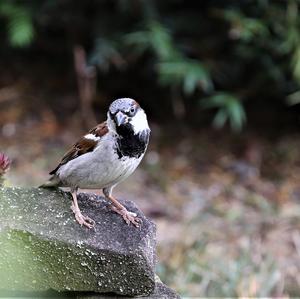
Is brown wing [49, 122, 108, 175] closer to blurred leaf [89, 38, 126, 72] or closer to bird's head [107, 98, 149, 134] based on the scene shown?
bird's head [107, 98, 149, 134]

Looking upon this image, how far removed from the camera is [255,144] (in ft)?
24.6

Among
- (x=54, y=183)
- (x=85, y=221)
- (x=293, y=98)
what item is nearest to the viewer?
(x=85, y=221)

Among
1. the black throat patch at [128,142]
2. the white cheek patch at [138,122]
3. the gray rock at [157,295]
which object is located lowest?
the gray rock at [157,295]

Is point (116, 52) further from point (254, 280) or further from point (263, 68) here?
point (254, 280)

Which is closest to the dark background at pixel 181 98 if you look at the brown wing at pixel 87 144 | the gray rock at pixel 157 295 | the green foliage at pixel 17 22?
the green foliage at pixel 17 22

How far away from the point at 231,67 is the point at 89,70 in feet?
4.46

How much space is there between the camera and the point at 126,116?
3.06m

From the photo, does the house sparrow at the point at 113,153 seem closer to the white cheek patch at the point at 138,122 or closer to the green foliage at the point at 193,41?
the white cheek patch at the point at 138,122

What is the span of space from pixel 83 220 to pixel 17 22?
4.67 meters

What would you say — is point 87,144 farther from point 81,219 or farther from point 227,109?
point 227,109

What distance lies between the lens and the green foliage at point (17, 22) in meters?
7.18

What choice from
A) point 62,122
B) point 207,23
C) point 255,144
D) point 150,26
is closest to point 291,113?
point 255,144

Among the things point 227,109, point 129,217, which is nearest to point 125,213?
point 129,217

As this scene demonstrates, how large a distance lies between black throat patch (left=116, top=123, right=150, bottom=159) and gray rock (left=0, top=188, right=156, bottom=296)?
1.03 ft
